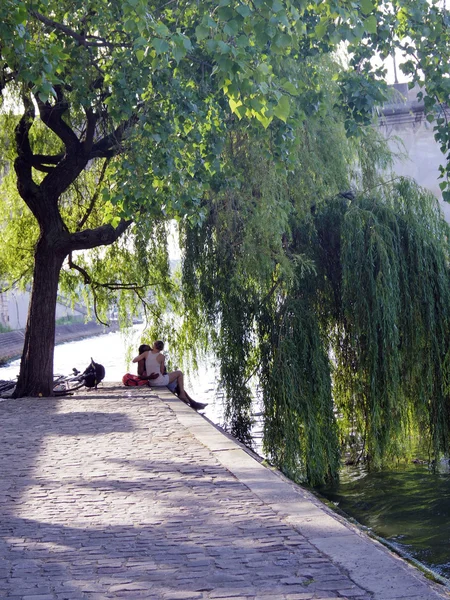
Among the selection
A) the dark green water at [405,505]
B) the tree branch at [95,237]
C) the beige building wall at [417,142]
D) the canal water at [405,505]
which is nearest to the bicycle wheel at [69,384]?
the tree branch at [95,237]

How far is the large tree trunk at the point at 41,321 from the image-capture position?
15914 mm

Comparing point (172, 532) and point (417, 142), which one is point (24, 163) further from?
point (417, 142)

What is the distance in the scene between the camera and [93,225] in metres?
17.5

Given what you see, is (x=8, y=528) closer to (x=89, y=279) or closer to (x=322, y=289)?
(x=322, y=289)

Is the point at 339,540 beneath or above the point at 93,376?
beneath

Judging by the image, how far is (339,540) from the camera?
16.1ft

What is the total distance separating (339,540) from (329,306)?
28.5 feet

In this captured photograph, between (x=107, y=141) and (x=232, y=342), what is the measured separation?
4109mm

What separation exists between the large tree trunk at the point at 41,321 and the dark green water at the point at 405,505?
5.80 m

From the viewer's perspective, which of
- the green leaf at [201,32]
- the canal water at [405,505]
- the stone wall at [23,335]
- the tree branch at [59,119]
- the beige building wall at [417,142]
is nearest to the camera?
the green leaf at [201,32]

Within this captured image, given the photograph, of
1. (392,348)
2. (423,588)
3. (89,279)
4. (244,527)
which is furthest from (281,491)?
(89,279)

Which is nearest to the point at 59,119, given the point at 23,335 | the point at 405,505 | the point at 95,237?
the point at 95,237

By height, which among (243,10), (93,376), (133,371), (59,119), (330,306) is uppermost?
(59,119)

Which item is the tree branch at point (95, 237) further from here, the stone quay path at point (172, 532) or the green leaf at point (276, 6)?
the green leaf at point (276, 6)
